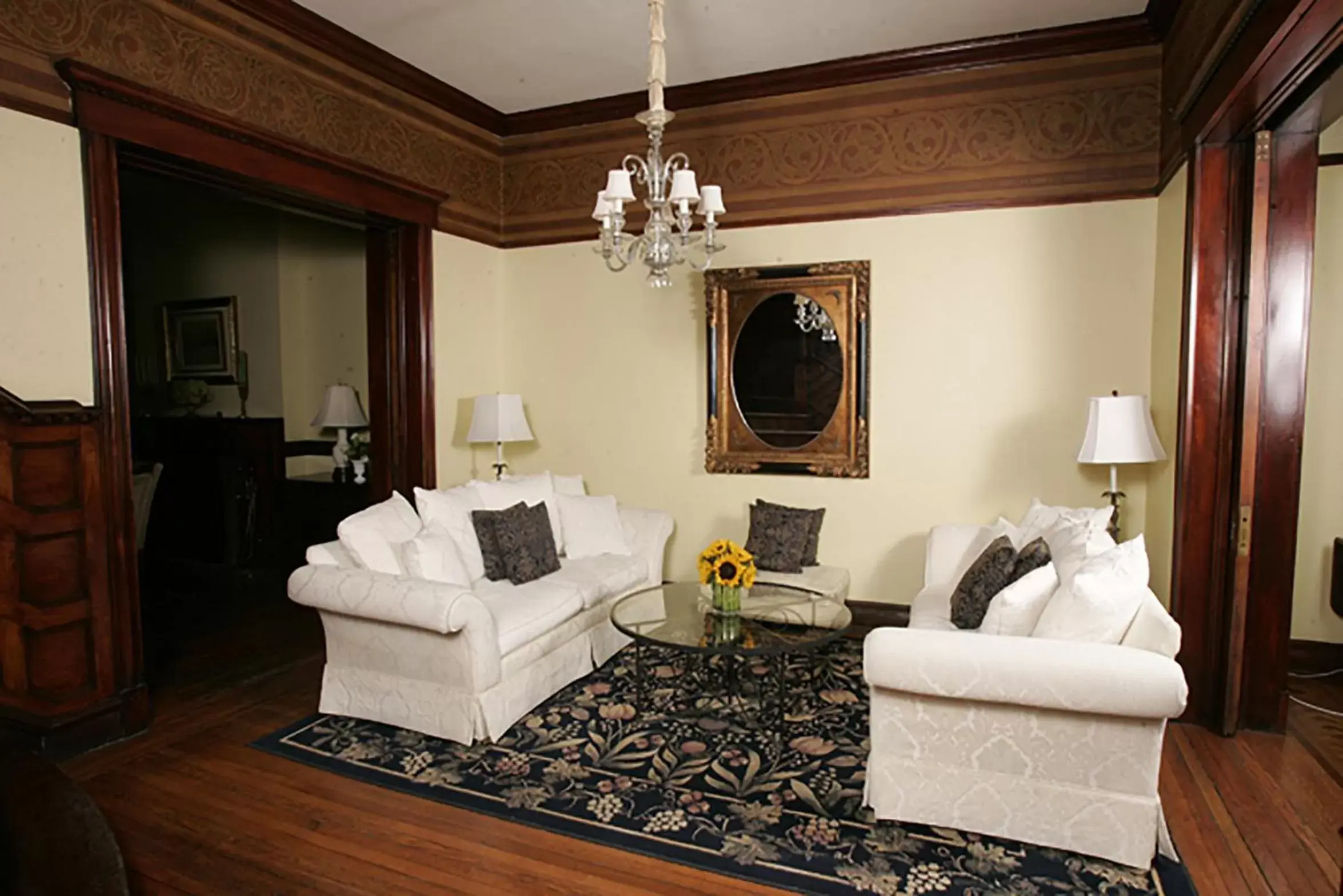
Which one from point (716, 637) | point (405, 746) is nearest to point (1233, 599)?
point (716, 637)

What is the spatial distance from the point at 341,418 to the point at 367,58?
253 centimetres

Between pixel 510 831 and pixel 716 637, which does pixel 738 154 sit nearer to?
pixel 716 637

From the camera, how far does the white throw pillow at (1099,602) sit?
241 centimetres

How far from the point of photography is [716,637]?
3211 mm

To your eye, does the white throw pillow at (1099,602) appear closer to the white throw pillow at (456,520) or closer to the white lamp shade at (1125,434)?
the white lamp shade at (1125,434)

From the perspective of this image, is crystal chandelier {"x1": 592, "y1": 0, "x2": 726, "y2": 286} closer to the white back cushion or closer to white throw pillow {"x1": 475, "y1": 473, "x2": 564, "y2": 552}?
white throw pillow {"x1": 475, "y1": 473, "x2": 564, "y2": 552}

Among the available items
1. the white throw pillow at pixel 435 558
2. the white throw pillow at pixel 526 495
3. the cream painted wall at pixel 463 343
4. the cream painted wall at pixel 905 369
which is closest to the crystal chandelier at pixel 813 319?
the cream painted wall at pixel 905 369

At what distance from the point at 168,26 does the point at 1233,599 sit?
5138mm

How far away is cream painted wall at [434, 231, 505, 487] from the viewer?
5023 mm

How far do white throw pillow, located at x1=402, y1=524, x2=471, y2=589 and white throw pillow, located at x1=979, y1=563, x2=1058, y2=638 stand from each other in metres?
2.17

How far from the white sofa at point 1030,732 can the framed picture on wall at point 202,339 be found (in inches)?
226

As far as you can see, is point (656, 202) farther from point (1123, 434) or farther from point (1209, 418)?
point (1209, 418)

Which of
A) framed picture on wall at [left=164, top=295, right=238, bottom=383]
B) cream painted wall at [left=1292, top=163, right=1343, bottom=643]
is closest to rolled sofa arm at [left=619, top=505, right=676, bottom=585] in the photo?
cream painted wall at [left=1292, top=163, right=1343, bottom=643]

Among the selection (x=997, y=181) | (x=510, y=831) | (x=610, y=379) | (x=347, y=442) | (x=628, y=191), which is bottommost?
(x=510, y=831)
